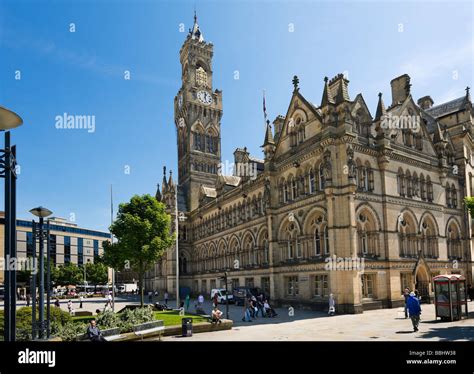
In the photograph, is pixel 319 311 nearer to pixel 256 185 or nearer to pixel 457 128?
pixel 256 185

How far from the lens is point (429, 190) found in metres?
42.1

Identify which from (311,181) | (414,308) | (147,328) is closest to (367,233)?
(311,181)

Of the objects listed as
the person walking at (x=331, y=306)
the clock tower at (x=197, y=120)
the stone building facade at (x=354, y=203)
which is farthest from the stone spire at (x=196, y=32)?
→ the person walking at (x=331, y=306)

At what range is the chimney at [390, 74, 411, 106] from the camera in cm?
4676

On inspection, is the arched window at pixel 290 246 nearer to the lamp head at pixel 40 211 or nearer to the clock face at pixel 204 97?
the lamp head at pixel 40 211

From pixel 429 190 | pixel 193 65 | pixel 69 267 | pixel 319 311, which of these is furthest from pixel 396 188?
pixel 69 267

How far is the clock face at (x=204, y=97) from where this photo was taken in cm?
8381

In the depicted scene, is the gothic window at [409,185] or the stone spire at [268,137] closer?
the gothic window at [409,185]

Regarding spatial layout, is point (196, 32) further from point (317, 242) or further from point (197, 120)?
point (317, 242)

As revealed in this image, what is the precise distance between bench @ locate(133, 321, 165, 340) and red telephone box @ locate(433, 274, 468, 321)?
627 inches

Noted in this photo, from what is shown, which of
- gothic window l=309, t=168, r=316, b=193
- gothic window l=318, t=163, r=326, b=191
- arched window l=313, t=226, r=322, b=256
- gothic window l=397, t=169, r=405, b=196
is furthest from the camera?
gothic window l=397, t=169, r=405, b=196

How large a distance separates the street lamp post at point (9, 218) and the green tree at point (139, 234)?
96.5ft

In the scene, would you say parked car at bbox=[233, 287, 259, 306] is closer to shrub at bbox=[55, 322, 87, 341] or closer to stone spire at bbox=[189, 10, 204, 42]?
shrub at bbox=[55, 322, 87, 341]

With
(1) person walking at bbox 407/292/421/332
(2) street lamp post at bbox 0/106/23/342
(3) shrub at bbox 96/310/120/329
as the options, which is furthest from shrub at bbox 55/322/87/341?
(1) person walking at bbox 407/292/421/332
